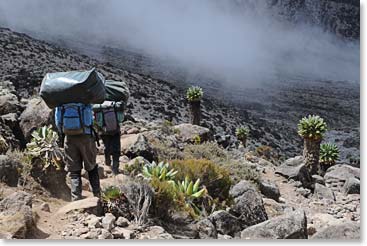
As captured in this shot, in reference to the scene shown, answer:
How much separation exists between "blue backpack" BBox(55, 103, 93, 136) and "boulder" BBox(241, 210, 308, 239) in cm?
175

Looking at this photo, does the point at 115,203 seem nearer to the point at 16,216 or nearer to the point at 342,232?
the point at 16,216

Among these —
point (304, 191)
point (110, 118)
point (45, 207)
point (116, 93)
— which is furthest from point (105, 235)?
point (304, 191)

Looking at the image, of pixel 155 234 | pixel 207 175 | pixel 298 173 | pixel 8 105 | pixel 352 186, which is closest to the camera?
pixel 155 234

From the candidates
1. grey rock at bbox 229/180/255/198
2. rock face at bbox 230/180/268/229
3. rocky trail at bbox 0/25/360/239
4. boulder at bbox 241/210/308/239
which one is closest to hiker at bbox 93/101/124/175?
rocky trail at bbox 0/25/360/239

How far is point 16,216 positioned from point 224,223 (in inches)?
83.3

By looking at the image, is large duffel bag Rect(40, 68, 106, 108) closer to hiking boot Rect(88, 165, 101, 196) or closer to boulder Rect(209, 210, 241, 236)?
hiking boot Rect(88, 165, 101, 196)

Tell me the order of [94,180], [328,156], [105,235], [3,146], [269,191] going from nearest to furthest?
[105,235], [94,180], [3,146], [269,191], [328,156]

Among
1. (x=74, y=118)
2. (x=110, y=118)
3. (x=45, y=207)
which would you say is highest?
(x=74, y=118)

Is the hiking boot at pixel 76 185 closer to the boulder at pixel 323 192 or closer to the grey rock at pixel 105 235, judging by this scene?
the grey rock at pixel 105 235

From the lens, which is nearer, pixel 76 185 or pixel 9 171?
pixel 76 185

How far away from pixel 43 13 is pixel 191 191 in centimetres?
5562

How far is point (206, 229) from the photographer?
16.1 ft

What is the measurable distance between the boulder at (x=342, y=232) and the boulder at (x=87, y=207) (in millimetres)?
1843

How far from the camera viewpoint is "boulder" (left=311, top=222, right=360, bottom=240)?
13.2 ft
